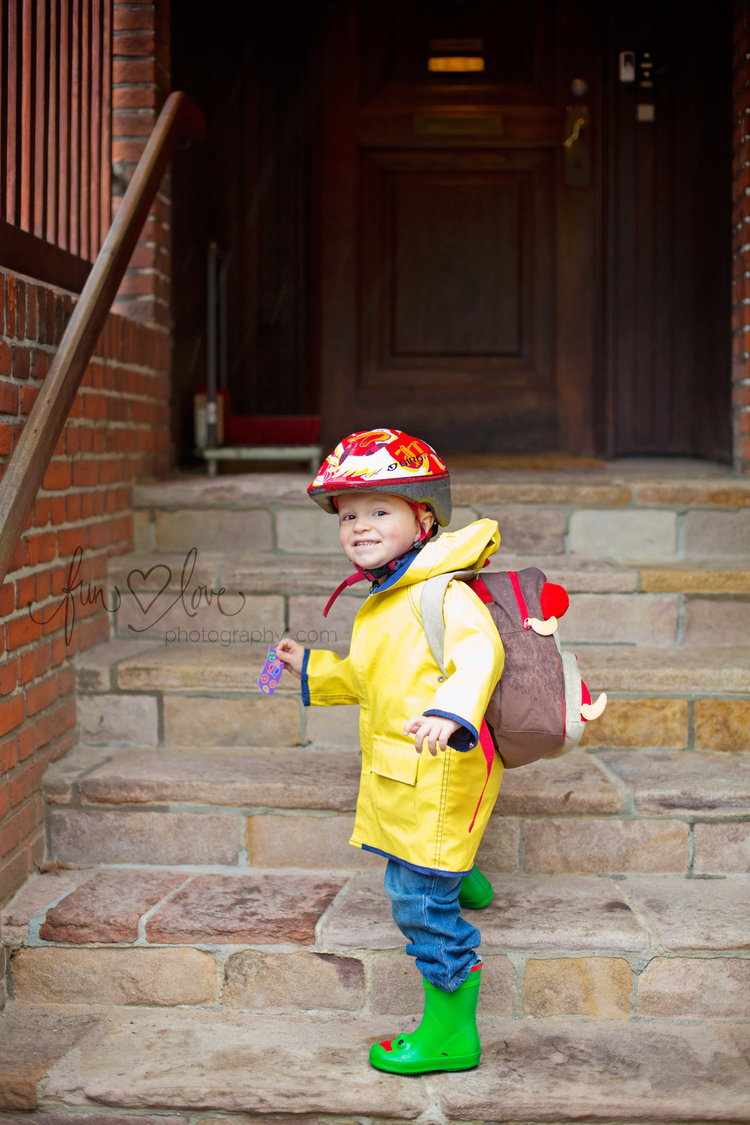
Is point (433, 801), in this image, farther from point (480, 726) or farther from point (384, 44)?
point (384, 44)

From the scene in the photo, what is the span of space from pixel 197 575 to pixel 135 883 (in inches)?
37.8

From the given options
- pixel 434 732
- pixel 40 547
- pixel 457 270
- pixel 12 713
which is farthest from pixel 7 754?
pixel 457 270

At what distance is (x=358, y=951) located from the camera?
2.00 m

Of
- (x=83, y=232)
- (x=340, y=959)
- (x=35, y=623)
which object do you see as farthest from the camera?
(x=83, y=232)

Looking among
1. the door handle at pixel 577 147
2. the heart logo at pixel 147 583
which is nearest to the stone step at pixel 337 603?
the heart logo at pixel 147 583

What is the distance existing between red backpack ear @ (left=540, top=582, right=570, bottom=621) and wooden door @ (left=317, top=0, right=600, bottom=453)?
2712mm

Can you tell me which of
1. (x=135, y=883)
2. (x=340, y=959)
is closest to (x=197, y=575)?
(x=135, y=883)

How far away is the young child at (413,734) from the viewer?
5.83 ft

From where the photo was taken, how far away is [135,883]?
225 centimetres

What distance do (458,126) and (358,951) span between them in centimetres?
342

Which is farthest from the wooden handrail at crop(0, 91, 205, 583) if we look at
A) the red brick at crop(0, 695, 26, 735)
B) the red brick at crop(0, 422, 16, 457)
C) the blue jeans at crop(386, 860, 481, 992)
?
the blue jeans at crop(386, 860, 481, 992)

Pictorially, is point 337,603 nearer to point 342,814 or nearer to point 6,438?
point 342,814

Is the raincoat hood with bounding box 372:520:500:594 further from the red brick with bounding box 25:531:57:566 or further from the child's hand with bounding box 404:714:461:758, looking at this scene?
the red brick with bounding box 25:531:57:566

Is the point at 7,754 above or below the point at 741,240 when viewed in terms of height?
below
